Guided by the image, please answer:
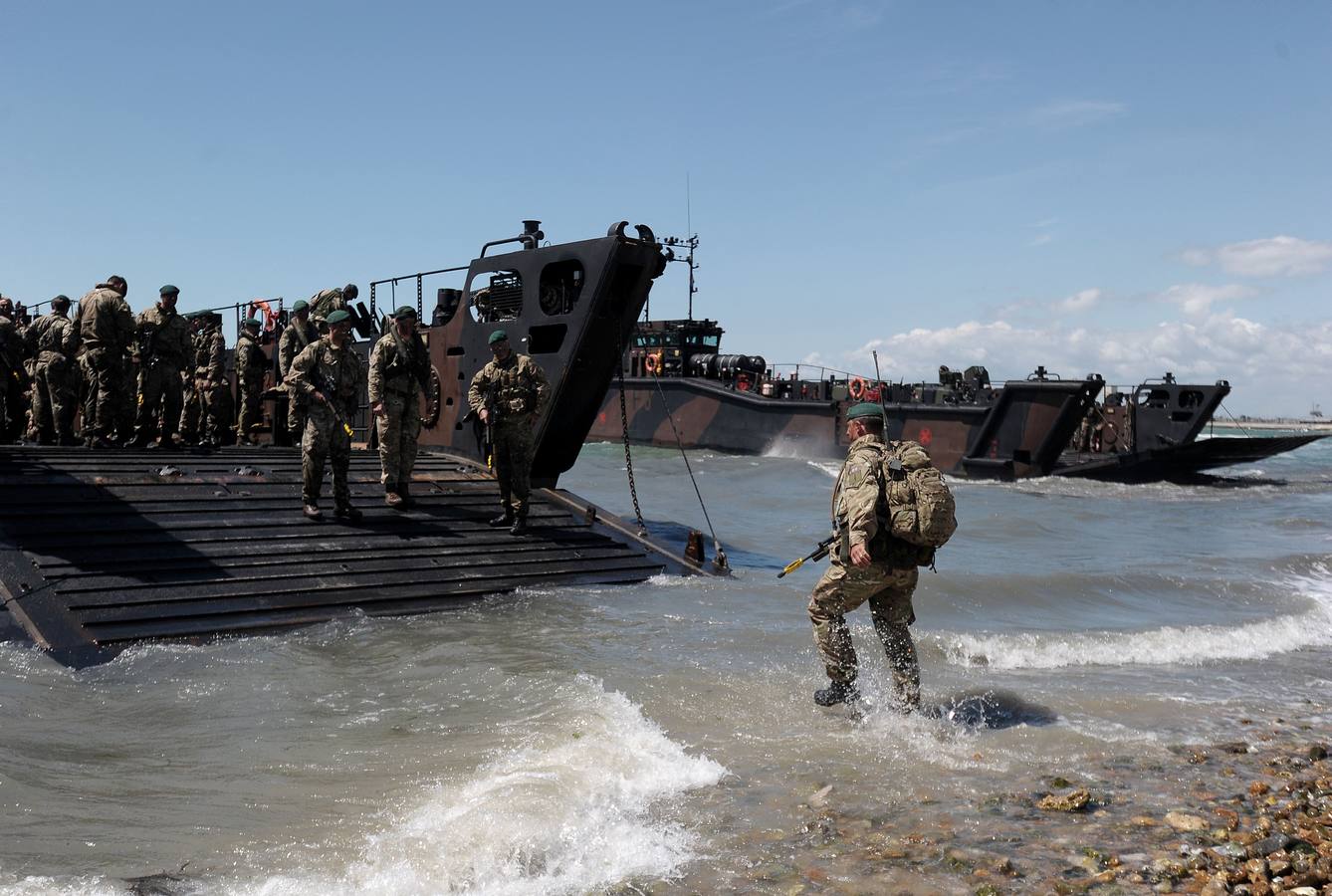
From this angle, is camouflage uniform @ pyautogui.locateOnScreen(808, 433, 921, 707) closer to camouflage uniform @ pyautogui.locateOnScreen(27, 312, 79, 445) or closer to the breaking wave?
the breaking wave

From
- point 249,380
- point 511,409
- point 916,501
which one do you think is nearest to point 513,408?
point 511,409

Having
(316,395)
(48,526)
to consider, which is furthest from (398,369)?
(48,526)

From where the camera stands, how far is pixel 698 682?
6387 mm

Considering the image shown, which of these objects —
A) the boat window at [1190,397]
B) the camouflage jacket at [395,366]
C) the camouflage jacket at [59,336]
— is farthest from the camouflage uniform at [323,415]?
the boat window at [1190,397]

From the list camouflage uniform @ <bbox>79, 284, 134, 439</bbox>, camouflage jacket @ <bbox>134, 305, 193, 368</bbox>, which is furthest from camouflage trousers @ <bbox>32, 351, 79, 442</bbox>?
camouflage jacket @ <bbox>134, 305, 193, 368</bbox>

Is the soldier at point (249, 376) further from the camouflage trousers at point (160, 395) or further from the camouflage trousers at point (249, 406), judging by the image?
the camouflage trousers at point (160, 395)

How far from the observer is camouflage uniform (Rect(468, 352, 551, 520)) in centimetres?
984

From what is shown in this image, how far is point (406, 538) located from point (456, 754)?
435 centimetres

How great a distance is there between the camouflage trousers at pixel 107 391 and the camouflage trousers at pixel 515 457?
4.14m

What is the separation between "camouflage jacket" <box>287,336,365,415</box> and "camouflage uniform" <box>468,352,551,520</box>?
1055 millimetres

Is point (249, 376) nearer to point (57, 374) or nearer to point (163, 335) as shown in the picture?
point (163, 335)

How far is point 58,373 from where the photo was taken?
1140cm

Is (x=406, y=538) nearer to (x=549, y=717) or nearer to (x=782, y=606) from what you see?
(x=782, y=606)

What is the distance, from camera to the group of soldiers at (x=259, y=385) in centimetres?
921
